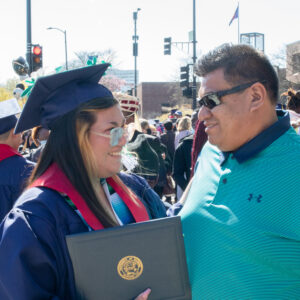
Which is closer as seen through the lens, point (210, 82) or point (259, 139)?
point (259, 139)

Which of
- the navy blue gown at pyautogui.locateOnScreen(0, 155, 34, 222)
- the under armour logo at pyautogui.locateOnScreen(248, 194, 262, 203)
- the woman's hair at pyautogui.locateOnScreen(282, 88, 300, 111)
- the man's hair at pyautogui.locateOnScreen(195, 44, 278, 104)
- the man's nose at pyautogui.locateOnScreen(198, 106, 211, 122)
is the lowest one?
the navy blue gown at pyautogui.locateOnScreen(0, 155, 34, 222)

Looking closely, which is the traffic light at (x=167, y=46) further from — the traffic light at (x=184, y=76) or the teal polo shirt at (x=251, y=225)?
the teal polo shirt at (x=251, y=225)

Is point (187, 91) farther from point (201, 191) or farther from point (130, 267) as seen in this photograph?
point (130, 267)

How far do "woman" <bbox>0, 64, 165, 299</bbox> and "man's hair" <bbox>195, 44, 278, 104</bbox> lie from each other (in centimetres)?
62

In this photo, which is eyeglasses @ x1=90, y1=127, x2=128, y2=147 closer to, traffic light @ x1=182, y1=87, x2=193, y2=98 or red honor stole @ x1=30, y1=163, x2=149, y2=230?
red honor stole @ x1=30, y1=163, x2=149, y2=230

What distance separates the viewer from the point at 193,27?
61.0ft

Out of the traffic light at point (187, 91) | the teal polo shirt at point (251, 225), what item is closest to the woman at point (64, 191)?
the teal polo shirt at point (251, 225)

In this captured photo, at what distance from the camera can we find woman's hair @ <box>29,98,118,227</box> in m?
1.91

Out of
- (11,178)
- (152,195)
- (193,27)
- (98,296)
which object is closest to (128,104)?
(11,178)

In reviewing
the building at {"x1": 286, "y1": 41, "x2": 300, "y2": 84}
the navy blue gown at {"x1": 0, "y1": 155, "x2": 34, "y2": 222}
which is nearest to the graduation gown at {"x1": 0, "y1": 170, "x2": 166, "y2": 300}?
the navy blue gown at {"x1": 0, "y1": 155, "x2": 34, "y2": 222}

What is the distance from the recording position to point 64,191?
6.01 ft

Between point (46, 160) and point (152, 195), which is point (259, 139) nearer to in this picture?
point (152, 195)

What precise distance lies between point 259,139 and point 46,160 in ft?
3.57

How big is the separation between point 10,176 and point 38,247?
2.01 meters
